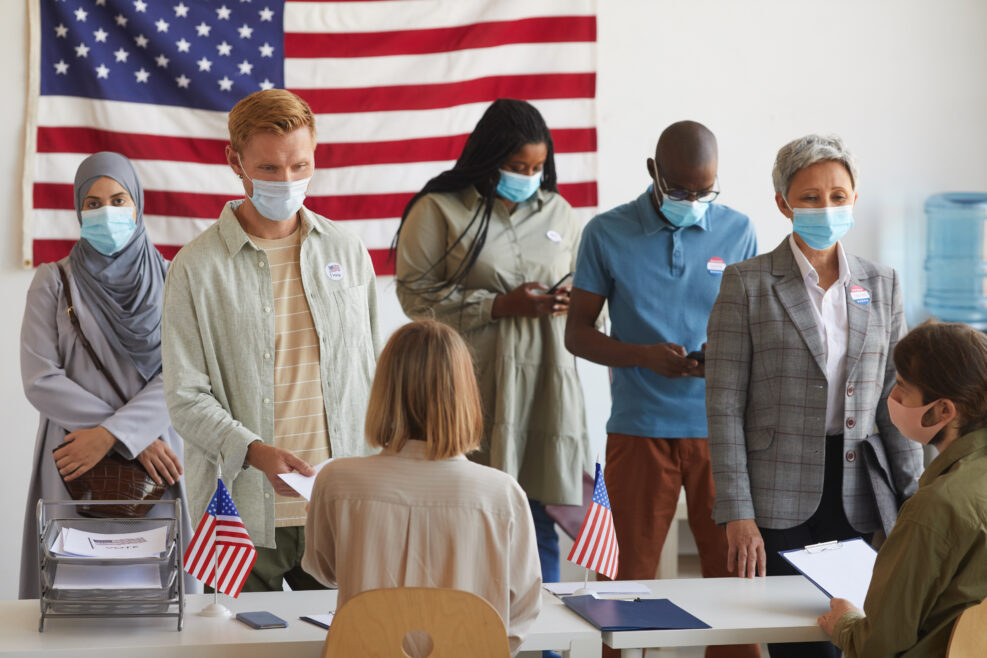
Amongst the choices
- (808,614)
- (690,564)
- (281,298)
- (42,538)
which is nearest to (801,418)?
(808,614)

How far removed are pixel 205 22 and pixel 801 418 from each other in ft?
11.2

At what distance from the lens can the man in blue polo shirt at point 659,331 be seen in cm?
310

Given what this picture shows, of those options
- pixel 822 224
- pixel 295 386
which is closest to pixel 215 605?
pixel 295 386

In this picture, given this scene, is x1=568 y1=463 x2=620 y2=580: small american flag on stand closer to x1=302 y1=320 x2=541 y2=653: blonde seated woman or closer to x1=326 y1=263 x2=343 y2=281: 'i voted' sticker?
x1=302 y1=320 x2=541 y2=653: blonde seated woman

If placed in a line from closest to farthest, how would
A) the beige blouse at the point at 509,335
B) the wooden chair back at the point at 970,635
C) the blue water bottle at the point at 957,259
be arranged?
the wooden chair back at the point at 970,635 → the beige blouse at the point at 509,335 → the blue water bottle at the point at 957,259

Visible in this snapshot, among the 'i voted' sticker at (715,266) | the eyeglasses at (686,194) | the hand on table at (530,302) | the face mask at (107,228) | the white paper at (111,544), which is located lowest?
the white paper at (111,544)

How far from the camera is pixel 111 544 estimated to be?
2311 mm

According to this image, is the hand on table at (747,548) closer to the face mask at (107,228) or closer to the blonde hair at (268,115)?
the blonde hair at (268,115)

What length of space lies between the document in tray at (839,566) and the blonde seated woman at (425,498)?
705mm

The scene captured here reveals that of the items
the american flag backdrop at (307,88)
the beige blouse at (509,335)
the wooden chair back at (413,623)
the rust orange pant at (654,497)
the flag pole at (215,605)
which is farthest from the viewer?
the american flag backdrop at (307,88)

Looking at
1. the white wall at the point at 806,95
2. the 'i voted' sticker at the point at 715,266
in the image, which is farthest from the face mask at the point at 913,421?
the white wall at the point at 806,95

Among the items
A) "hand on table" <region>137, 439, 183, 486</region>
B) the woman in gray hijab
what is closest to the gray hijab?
the woman in gray hijab

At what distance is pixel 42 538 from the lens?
221cm

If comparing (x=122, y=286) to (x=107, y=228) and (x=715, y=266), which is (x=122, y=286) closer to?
(x=107, y=228)
